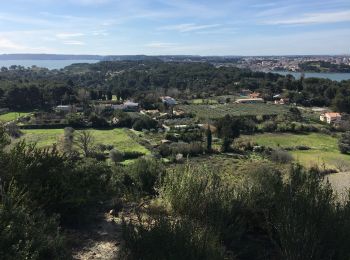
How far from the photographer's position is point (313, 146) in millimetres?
40812

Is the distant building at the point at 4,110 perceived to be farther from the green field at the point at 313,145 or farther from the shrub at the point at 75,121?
the green field at the point at 313,145

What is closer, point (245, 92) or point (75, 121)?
point (75, 121)

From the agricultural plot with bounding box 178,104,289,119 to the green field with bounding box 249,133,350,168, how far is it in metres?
10.9

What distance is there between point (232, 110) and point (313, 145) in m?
20.4

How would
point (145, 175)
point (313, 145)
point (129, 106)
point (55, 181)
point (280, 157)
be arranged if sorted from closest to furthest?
point (55, 181), point (145, 175), point (280, 157), point (313, 145), point (129, 106)

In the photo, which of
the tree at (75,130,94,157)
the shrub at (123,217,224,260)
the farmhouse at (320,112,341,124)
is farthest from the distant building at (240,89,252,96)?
the shrub at (123,217,224,260)

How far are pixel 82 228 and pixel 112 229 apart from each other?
1.87 feet

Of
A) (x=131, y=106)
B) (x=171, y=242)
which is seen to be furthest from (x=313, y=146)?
(x=171, y=242)

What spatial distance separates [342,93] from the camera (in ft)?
221

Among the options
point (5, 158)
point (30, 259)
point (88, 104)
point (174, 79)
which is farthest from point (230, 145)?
point (174, 79)

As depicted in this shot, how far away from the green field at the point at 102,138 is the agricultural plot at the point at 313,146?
1280 centimetres

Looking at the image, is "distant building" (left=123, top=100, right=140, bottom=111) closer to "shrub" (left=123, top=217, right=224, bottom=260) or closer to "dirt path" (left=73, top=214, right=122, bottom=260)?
"dirt path" (left=73, top=214, right=122, bottom=260)

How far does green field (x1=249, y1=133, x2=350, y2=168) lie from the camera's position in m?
34.2

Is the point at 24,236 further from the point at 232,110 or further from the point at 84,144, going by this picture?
the point at 232,110
